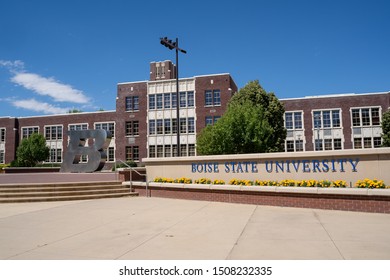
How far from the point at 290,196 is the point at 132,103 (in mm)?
35826

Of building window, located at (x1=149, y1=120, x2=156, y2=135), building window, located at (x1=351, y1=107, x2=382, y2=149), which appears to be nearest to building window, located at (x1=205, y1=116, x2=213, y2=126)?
building window, located at (x1=149, y1=120, x2=156, y2=135)

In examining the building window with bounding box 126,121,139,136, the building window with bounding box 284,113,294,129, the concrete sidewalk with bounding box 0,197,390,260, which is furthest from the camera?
the building window with bounding box 126,121,139,136

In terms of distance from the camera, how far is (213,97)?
3966cm

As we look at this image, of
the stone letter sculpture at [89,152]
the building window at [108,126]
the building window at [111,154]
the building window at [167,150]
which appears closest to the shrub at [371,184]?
the stone letter sculpture at [89,152]

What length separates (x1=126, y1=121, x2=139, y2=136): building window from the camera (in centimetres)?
4306

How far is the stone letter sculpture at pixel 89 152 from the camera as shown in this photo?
2416cm

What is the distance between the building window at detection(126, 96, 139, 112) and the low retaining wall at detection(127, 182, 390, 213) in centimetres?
3104

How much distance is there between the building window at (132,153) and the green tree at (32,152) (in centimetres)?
1213

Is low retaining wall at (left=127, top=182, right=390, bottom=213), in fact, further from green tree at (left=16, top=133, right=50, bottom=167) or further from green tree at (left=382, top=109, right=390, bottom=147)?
green tree at (left=16, top=133, right=50, bottom=167)

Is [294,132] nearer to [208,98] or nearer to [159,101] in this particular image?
[208,98]

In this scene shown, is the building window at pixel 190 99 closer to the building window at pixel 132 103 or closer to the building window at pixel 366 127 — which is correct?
the building window at pixel 132 103

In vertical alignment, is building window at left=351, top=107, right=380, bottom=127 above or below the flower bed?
→ above

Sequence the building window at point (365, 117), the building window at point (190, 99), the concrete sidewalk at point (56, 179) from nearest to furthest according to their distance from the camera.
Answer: the concrete sidewalk at point (56, 179) < the building window at point (365, 117) < the building window at point (190, 99)

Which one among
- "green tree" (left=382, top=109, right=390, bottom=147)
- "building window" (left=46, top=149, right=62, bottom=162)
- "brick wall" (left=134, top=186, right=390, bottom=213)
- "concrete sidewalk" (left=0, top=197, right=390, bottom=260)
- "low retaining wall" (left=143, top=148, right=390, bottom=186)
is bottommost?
"concrete sidewalk" (left=0, top=197, right=390, bottom=260)
